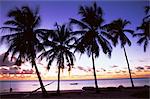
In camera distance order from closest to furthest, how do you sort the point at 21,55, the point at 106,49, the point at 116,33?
the point at 21,55
the point at 106,49
the point at 116,33

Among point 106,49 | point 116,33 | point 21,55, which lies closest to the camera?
point 21,55

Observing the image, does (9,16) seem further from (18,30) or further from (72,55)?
(72,55)

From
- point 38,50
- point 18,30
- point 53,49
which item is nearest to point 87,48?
point 53,49

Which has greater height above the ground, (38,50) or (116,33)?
(116,33)

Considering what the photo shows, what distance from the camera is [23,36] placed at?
2416cm

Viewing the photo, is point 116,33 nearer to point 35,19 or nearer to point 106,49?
point 106,49

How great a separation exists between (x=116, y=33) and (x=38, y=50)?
13829mm

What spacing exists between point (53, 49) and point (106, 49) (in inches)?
209

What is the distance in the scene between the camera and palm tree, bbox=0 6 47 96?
2392 cm

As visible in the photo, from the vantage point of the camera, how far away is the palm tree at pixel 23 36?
23.9 metres

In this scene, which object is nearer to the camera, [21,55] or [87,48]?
[21,55]

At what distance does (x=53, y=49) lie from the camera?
26922 millimetres

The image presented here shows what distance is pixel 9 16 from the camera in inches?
961

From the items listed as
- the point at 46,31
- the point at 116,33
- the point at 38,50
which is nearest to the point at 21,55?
the point at 38,50
